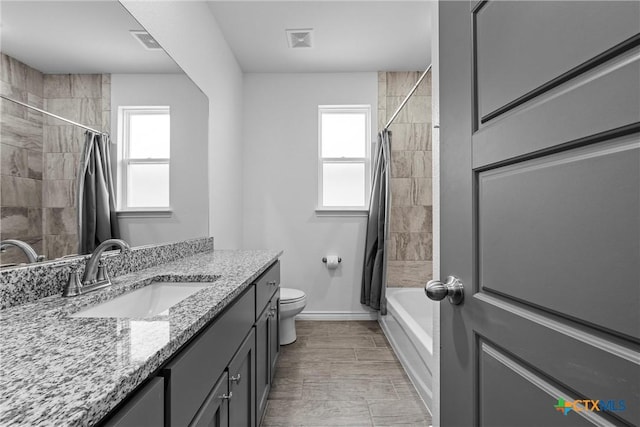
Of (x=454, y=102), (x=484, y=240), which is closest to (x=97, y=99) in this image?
(x=454, y=102)

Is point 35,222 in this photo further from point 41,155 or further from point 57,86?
point 57,86

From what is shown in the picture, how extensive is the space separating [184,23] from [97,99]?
1046 millimetres

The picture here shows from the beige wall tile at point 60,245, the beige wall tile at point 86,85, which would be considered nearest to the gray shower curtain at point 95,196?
the beige wall tile at point 60,245

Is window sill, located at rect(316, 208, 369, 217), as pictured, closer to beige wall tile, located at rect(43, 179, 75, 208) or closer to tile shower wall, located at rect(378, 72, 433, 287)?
tile shower wall, located at rect(378, 72, 433, 287)

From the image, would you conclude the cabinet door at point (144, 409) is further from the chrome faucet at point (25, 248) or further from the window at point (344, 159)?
the window at point (344, 159)

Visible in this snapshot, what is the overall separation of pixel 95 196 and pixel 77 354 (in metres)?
0.87

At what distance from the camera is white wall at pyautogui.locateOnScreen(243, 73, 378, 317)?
354 cm

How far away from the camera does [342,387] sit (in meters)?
2.12

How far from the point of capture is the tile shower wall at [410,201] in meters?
3.37

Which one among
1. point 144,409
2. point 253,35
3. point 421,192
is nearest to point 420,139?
point 421,192

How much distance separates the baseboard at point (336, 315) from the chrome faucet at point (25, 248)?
2700 millimetres

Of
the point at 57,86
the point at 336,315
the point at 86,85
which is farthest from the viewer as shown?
the point at 336,315

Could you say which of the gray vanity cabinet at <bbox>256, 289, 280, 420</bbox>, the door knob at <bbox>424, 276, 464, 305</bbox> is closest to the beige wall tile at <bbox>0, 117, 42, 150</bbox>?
the gray vanity cabinet at <bbox>256, 289, 280, 420</bbox>

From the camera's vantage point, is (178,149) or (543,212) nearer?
(543,212)
